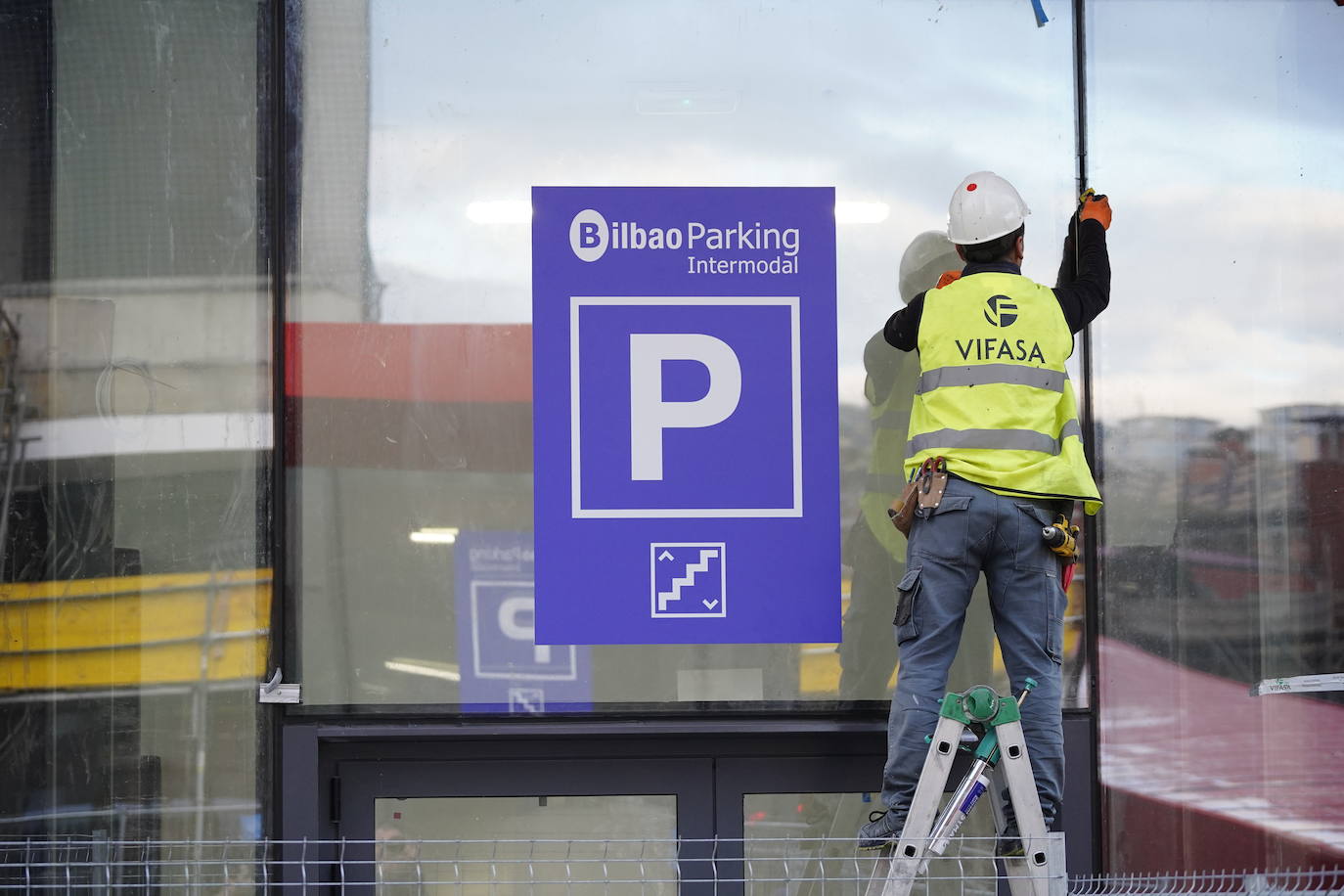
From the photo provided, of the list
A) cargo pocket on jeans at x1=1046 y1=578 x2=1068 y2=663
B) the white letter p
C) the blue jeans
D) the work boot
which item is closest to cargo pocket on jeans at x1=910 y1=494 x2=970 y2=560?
the blue jeans

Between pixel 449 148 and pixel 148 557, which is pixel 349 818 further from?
pixel 449 148

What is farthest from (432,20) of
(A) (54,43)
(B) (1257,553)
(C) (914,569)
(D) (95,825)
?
(B) (1257,553)

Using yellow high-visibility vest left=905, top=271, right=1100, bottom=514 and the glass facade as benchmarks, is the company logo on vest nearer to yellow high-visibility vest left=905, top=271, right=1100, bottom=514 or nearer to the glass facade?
Answer: yellow high-visibility vest left=905, top=271, right=1100, bottom=514

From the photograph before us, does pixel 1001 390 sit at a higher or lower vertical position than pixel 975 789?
higher

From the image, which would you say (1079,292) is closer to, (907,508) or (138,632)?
(907,508)

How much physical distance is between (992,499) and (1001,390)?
0.28 meters

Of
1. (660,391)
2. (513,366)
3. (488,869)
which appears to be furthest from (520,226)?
(488,869)

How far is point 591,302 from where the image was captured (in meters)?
4.56

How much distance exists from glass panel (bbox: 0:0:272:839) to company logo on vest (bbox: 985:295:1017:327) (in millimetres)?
2096

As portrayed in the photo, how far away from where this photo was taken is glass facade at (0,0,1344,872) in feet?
14.8

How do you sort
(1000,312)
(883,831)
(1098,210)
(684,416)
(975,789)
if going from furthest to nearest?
(684,416) → (1098,210) → (1000,312) → (883,831) → (975,789)

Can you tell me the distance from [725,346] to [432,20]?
132 cm

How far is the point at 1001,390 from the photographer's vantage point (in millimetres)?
3967

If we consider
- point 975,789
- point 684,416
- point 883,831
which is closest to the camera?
point 975,789
